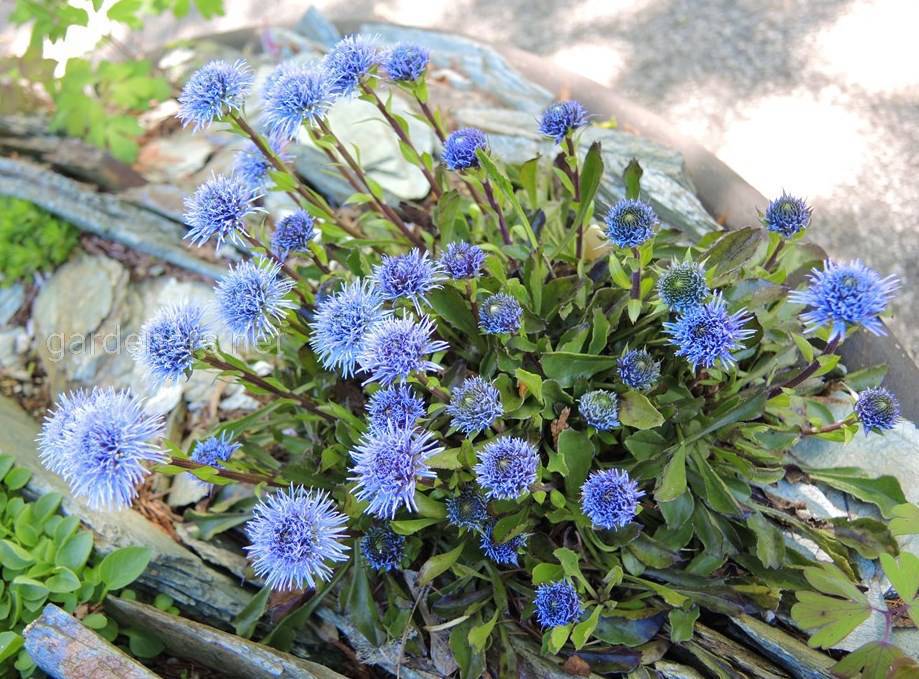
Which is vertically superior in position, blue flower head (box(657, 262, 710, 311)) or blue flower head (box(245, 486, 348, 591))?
blue flower head (box(657, 262, 710, 311))

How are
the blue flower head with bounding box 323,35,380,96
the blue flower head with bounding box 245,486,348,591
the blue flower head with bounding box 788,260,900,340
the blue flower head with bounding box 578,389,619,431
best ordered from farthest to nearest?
the blue flower head with bounding box 323,35,380,96 → the blue flower head with bounding box 578,389,619,431 → the blue flower head with bounding box 245,486,348,591 → the blue flower head with bounding box 788,260,900,340

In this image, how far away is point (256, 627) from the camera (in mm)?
1567

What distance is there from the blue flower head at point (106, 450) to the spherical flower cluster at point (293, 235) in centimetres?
46

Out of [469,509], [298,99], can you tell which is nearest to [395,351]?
[469,509]

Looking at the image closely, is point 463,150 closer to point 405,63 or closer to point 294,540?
point 405,63

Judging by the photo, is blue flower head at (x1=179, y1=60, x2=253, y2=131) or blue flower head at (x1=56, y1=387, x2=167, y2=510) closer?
blue flower head at (x1=56, y1=387, x2=167, y2=510)

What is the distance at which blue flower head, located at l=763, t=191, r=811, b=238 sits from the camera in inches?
49.4

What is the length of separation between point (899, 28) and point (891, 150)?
58 centimetres

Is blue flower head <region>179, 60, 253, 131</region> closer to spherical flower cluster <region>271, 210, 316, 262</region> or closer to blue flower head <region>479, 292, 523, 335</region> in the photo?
spherical flower cluster <region>271, 210, 316, 262</region>

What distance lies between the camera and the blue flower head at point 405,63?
1375 millimetres

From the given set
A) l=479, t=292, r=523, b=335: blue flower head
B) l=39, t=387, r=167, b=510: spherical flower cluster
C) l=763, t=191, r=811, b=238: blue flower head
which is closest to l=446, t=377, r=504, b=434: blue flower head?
l=479, t=292, r=523, b=335: blue flower head

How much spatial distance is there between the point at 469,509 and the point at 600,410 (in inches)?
11.0

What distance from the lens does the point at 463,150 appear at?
1348 mm

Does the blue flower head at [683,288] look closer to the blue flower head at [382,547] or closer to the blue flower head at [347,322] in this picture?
the blue flower head at [347,322]
